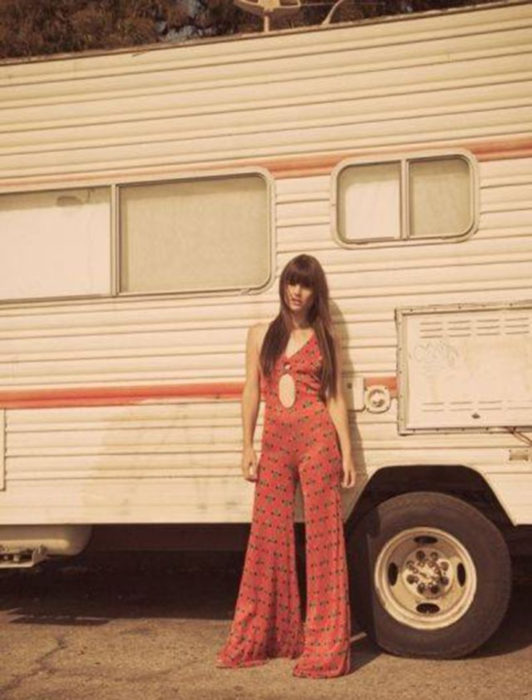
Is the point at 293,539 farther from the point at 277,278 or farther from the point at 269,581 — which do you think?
the point at 277,278

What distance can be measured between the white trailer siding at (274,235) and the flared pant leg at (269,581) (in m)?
0.32

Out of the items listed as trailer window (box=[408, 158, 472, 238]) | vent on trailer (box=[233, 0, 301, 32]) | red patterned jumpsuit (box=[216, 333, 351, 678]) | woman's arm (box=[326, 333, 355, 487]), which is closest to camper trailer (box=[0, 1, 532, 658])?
trailer window (box=[408, 158, 472, 238])

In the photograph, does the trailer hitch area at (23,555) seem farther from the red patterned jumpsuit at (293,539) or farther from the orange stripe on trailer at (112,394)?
the red patterned jumpsuit at (293,539)

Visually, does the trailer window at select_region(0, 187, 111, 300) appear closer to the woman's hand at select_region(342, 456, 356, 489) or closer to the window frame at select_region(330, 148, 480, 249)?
the window frame at select_region(330, 148, 480, 249)

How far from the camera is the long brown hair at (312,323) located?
18.1 feet

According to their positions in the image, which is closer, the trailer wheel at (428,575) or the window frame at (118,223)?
the trailer wheel at (428,575)

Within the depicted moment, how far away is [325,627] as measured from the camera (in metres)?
5.39


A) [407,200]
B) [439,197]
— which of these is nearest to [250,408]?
[407,200]

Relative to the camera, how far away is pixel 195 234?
19.9 ft

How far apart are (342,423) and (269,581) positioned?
0.87 meters

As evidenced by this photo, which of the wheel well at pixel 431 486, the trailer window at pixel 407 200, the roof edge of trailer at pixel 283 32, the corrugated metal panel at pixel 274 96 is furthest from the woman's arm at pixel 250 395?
the roof edge of trailer at pixel 283 32

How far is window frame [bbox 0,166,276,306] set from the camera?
232 inches

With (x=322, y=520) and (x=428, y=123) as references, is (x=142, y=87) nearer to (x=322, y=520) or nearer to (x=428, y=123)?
(x=428, y=123)

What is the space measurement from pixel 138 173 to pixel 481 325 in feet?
6.82
